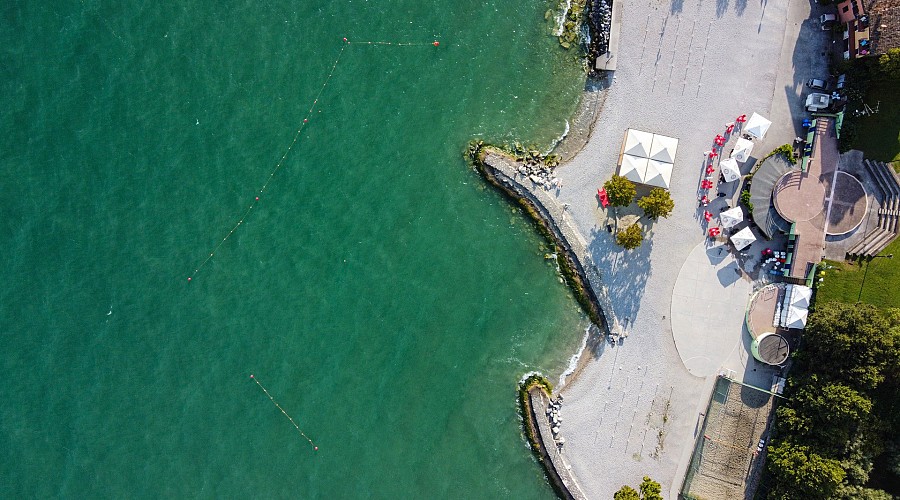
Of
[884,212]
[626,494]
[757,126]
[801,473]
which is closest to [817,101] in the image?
[757,126]

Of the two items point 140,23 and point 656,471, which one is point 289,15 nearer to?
point 140,23

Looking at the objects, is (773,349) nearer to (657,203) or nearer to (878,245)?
(878,245)

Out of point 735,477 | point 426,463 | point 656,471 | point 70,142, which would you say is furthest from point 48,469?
point 735,477

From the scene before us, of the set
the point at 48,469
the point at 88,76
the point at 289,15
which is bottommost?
the point at 48,469

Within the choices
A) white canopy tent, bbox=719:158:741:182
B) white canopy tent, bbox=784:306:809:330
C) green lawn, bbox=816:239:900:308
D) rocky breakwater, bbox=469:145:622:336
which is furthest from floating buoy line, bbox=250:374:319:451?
green lawn, bbox=816:239:900:308

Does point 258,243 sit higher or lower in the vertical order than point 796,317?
lower
